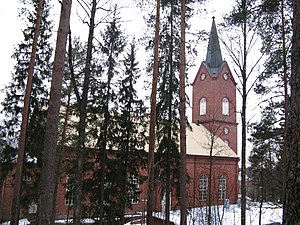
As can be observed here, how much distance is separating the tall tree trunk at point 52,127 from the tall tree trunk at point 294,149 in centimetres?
446

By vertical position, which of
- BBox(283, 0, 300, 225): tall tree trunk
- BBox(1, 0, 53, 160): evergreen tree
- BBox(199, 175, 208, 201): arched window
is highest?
BBox(1, 0, 53, 160): evergreen tree

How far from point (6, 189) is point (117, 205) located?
911 centimetres

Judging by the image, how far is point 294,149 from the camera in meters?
3.46

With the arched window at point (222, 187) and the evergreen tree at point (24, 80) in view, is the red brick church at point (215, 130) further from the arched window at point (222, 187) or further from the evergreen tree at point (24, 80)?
the evergreen tree at point (24, 80)

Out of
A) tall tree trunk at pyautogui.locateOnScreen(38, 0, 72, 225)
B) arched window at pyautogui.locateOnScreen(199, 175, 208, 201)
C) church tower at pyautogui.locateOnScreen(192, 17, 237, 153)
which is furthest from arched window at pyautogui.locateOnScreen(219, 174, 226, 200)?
tall tree trunk at pyautogui.locateOnScreen(38, 0, 72, 225)

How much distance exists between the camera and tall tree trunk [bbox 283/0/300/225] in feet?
10.8

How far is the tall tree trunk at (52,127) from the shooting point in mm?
6371

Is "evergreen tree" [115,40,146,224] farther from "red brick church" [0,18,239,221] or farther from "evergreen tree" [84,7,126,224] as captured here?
"red brick church" [0,18,239,221]

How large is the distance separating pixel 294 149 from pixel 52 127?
4618 mm

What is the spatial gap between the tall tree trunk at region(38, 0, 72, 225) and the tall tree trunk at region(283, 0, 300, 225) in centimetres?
446

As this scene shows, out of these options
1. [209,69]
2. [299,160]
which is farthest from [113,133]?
[209,69]

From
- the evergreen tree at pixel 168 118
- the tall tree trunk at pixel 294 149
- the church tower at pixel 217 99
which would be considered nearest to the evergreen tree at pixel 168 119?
the evergreen tree at pixel 168 118

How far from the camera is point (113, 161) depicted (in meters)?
17.6

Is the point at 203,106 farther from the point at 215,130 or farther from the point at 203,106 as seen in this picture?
the point at 215,130
